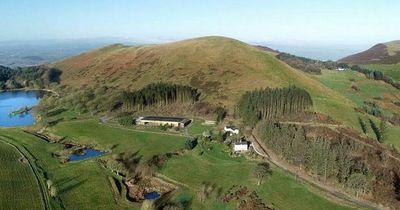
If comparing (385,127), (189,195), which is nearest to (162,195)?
(189,195)

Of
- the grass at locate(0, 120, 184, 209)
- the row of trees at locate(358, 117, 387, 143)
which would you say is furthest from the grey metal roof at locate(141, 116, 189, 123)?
the row of trees at locate(358, 117, 387, 143)

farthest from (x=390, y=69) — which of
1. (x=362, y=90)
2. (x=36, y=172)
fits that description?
(x=36, y=172)

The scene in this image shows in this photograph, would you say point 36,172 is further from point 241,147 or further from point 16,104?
point 16,104

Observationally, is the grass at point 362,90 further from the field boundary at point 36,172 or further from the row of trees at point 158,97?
the field boundary at point 36,172

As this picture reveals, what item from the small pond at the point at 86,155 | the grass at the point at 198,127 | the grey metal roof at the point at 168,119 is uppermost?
the grey metal roof at the point at 168,119

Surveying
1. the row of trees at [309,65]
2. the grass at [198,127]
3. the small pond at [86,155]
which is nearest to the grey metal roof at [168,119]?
the grass at [198,127]

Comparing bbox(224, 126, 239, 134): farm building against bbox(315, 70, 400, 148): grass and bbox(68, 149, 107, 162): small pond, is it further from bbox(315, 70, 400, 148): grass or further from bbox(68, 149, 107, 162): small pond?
bbox(315, 70, 400, 148): grass
